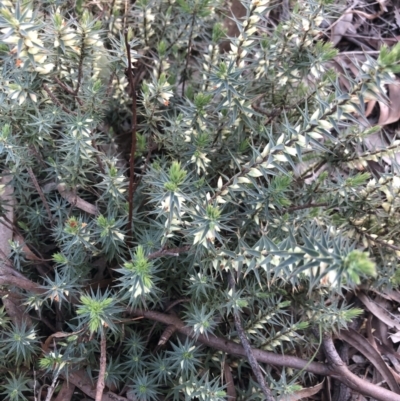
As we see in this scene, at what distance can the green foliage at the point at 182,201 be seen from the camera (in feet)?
6.56

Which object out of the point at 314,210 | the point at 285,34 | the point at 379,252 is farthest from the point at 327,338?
the point at 285,34

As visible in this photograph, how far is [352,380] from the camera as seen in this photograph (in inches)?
93.5

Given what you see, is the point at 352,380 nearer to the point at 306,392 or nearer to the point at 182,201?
the point at 306,392

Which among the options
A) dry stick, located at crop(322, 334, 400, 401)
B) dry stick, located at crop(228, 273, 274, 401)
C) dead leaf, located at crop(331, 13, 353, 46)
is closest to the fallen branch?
dry stick, located at crop(322, 334, 400, 401)

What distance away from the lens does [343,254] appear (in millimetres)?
1511

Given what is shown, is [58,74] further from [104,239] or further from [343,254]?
[343,254]

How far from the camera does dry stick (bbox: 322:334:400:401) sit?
233 centimetres

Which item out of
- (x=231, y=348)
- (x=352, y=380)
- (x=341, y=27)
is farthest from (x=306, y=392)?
(x=341, y=27)

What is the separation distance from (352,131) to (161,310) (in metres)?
1.34

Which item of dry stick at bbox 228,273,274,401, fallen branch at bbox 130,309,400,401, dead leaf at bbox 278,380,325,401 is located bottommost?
dead leaf at bbox 278,380,325,401

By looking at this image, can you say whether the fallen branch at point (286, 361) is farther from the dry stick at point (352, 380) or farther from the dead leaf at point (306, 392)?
the dead leaf at point (306, 392)

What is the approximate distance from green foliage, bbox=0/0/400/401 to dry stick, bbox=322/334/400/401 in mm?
110

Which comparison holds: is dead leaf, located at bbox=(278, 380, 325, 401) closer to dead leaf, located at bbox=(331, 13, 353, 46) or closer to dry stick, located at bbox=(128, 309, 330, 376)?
dry stick, located at bbox=(128, 309, 330, 376)

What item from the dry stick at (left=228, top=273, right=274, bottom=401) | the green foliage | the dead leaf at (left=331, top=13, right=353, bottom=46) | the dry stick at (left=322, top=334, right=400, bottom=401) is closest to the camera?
the green foliage
